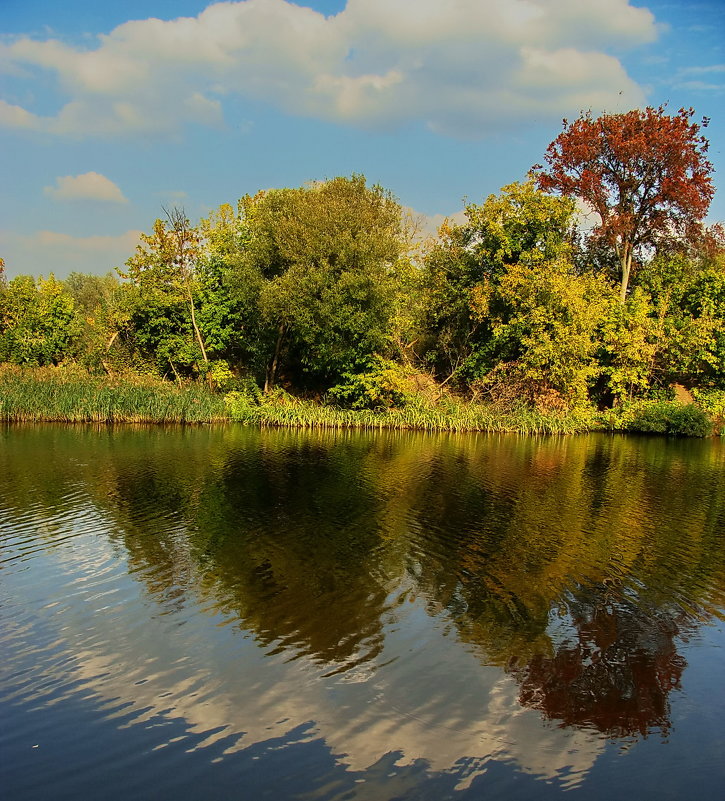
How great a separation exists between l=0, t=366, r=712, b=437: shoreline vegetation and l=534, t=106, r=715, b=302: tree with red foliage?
8085 mm

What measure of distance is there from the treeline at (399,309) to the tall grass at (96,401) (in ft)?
12.2

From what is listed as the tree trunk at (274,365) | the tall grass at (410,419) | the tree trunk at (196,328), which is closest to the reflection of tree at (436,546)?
the tall grass at (410,419)

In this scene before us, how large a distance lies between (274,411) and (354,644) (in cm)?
2496

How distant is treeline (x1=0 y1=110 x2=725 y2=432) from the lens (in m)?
32.5

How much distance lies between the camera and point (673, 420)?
111 feet

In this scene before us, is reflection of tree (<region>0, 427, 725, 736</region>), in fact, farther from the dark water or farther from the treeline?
the treeline

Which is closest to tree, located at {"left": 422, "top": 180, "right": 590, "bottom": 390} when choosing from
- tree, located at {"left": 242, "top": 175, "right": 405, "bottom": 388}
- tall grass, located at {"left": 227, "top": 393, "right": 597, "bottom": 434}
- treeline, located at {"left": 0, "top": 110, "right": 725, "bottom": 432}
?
treeline, located at {"left": 0, "top": 110, "right": 725, "bottom": 432}

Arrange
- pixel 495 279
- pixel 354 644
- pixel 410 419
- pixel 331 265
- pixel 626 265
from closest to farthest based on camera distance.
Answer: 1. pixel 354 644
2. pixel 331 265
3. pixel 410 419
4. pixel 495 279
5. pixel 626 265

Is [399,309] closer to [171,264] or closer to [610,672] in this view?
[171,264]

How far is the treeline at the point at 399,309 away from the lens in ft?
107

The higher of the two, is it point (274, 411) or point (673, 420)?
point (274, 411)

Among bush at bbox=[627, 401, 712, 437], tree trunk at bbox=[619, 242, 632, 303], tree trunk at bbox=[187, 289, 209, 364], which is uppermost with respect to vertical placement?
tree trunk at bbox=[619, 242, 632, 303]

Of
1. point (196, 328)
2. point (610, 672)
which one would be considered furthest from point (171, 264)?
point (610, 672)

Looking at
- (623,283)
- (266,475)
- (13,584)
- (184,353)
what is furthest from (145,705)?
(623,283)
